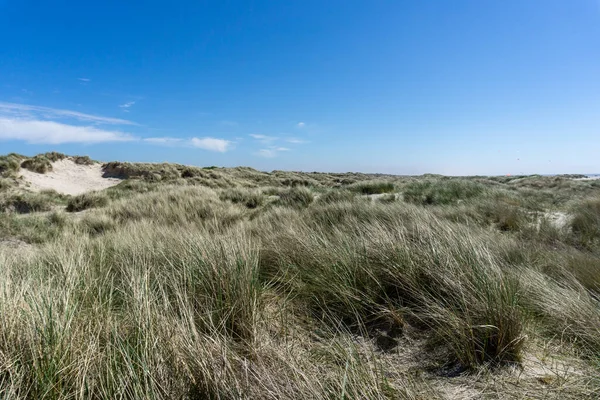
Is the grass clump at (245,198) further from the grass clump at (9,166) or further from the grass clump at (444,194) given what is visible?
the grass clump at (9,166)

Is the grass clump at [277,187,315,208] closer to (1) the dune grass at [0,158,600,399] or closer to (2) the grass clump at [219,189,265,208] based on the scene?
(2) the grass clump at [219,189,265,208]

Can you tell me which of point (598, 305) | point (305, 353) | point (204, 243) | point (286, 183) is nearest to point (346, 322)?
point (305, 353)

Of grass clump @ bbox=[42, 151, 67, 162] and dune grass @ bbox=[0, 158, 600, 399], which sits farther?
grass clump @ bbox=[42, 151, 67, 162]

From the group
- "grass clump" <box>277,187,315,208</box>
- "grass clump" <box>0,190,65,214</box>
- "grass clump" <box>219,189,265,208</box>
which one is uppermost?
"grass clump" <box>277,187,315,208</box>

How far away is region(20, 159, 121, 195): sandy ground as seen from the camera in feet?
54.4

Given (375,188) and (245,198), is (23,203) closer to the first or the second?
(245,198)

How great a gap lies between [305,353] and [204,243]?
1.77 meters

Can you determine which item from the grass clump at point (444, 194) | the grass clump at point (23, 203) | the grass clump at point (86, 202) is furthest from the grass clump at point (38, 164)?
the grass clump at point (444, 194)

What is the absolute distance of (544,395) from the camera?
1360mm

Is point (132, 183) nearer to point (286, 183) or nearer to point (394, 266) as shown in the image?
point (286, 183)

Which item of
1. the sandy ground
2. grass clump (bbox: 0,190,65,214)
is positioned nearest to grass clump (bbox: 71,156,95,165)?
the sandy ground

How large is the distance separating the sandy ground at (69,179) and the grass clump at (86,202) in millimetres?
6773

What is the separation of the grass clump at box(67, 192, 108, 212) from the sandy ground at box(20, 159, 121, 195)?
22.2 feet

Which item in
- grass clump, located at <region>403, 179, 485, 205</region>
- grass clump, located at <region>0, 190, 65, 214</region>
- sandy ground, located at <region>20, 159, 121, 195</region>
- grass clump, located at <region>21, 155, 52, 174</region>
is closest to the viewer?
grass clump, located at <region>403, 179, 485, 205</region>
